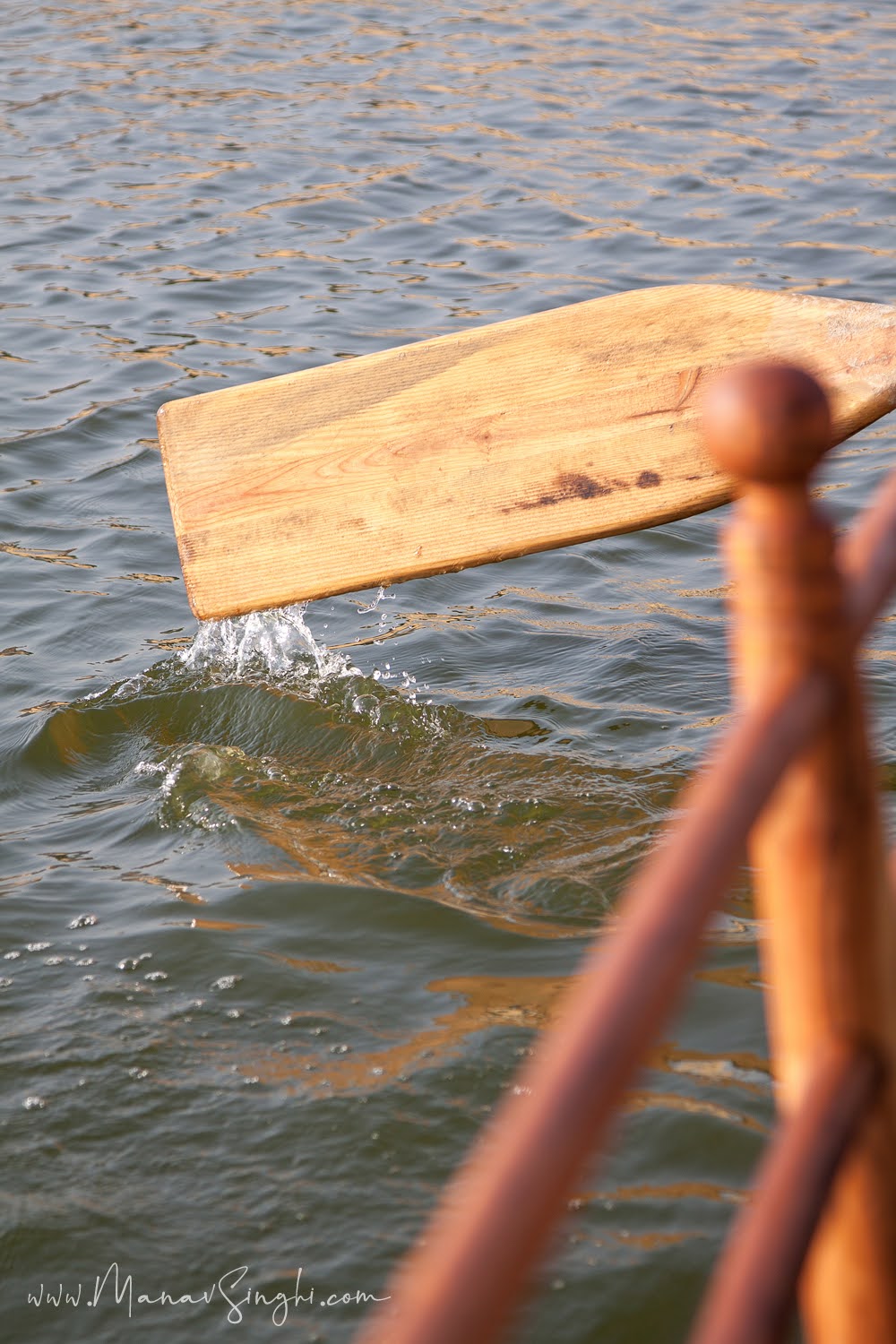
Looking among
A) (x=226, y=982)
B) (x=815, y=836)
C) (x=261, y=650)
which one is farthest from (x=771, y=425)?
(x=261, y=650)

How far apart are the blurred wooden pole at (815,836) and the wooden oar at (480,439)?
185cm

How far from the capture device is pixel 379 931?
249 centimetres

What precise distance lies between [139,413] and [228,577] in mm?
2181

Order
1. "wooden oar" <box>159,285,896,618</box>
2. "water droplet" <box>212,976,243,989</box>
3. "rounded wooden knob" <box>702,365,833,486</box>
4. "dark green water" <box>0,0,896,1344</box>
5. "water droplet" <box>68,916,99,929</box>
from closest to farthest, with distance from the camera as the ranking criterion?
"rounded wooden knob" <box>702,365,833,486</box> < "dark green water" <box>0,0,896,1344</box> < "water droplet" <box>212,976,243,989</box> < "water droplet" <box>68,916,99,929</box> < "wooden oar" <box>159,285,896,618</box>

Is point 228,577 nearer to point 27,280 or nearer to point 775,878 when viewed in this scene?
point 775,878

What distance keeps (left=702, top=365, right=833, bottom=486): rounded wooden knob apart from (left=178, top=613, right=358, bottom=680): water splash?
2708 mm

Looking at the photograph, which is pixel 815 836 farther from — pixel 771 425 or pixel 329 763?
pixel 329 763

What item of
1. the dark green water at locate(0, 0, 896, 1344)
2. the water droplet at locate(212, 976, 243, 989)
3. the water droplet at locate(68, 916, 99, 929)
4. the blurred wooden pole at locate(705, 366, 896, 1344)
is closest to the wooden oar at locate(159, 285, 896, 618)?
the dark green water at locate(0, 0, 896, 1344)

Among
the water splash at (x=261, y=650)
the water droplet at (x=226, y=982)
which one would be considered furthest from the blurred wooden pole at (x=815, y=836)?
the water splash at (x=261, y=650)

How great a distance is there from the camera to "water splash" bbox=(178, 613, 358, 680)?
11.3ft

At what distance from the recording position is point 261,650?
3.50 m

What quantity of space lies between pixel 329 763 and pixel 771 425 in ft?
7.86

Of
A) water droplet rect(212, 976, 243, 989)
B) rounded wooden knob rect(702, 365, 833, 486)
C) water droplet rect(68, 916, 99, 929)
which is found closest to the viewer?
rounded wooden knob rect(702, 365, 833, 486)

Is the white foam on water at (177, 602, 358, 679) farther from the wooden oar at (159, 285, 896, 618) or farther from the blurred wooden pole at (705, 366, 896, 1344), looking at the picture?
the blurred wooden pole at (705, 366, 896, 1344)
